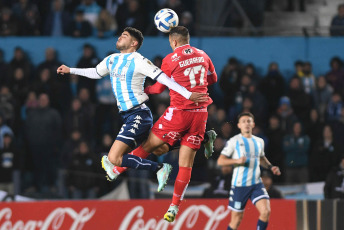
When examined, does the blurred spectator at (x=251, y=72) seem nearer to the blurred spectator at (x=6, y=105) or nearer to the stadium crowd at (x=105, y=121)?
the stadium crowd at (x=105, y=121)

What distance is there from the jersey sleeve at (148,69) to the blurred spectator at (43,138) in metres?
7.01

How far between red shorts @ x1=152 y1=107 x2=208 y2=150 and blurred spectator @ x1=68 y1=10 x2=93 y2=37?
8.63 meters

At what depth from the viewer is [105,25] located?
1962 centimetres

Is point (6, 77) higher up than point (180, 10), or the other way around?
point (180, 10)

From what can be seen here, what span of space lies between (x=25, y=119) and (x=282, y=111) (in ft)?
17.3

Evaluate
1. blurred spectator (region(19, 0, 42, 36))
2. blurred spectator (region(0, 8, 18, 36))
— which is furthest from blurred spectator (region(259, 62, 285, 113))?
blurred spectator (region(0, 8, 18, 36))

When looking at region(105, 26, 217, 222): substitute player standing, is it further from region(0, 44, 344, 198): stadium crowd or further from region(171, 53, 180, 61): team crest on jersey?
region(0, 44, 344, 198): stadium crowd

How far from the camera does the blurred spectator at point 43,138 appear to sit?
17.8 m

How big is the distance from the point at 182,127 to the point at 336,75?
802 centimetres

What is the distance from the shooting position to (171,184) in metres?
16.1

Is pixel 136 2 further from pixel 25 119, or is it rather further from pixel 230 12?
pixel 25 119

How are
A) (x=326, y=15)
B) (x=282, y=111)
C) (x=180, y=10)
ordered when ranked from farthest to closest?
(x=326, y=15), (x=180, y=10), (x=282, y=111)

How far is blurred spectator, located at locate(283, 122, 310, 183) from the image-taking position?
16953 millimetres

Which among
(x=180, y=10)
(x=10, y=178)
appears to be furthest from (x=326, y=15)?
(x=10, y=178)
